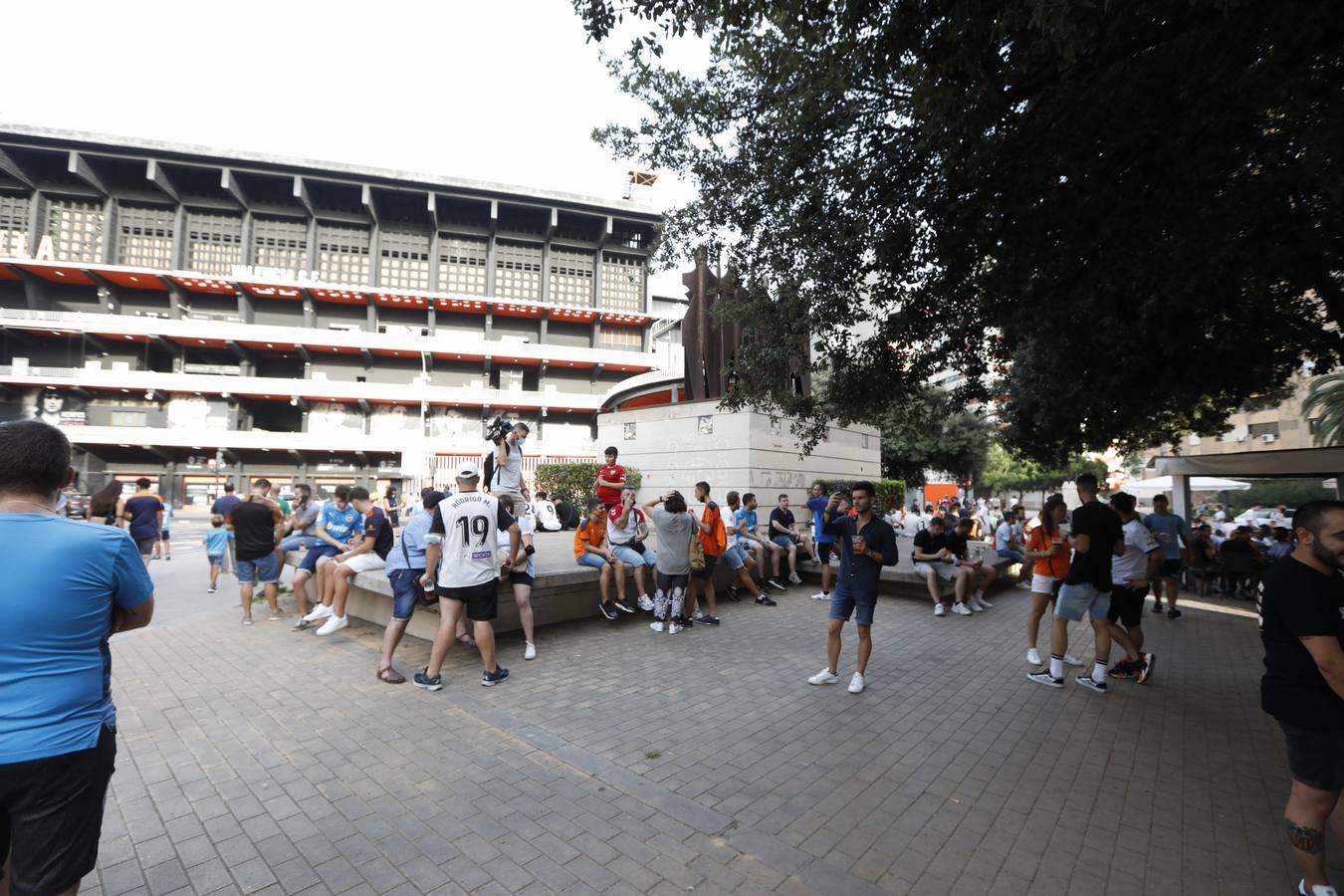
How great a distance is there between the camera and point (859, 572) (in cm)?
573

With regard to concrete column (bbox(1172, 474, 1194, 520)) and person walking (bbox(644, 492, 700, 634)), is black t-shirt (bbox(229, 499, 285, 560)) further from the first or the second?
concrete column (bbox(1172, 474, 1194, 520))

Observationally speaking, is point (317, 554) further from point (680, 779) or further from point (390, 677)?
point (680, 779)

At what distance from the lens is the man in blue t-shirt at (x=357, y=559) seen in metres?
7.48

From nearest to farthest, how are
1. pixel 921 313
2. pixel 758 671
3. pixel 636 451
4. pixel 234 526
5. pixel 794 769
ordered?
pixel 794 769 → pixel 758 671 → pixel 921 313 → pixel 234 526 → pixel 636 451

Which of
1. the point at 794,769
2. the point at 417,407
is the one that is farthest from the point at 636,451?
the point at 417,407

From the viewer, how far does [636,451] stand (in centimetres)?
1578

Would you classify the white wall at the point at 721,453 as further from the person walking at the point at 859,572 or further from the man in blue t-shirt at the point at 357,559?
the man in blue t-shirt at the point at 357,559

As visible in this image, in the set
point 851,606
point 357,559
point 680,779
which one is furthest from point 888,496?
point 680,779

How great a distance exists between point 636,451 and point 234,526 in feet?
30.9

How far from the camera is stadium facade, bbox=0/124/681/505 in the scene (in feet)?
117

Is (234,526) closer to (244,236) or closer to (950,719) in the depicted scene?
(950,719)

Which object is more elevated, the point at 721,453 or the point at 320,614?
the point at 721,453

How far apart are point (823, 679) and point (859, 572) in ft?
3.77

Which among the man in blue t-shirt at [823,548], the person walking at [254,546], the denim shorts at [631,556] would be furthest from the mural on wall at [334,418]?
the man in blue t-shirt at [823,548]
